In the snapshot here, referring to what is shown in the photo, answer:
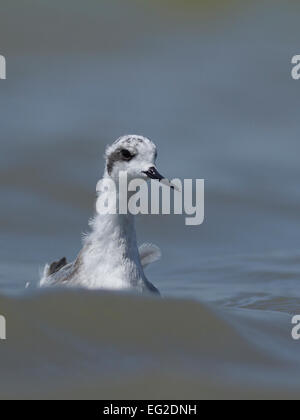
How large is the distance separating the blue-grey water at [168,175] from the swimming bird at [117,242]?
1.81ft

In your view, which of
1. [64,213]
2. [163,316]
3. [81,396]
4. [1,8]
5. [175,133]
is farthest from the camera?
[1,8]

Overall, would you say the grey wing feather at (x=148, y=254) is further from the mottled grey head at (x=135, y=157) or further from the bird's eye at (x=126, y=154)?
the bird's eye at (x=126, y=154)

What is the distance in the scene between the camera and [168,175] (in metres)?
13.4

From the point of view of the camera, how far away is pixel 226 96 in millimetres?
15750

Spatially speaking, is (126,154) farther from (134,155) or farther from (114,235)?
(114,235)

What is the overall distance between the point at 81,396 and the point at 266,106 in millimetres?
9251

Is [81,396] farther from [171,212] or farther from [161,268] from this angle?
[171,212]

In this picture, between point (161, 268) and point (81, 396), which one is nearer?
point (81, 396)

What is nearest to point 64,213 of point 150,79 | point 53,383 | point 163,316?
point 150,79

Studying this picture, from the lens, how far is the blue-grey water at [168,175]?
24.5ft

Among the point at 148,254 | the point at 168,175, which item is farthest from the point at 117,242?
the point at 168,175

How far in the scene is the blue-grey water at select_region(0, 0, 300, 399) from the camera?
7.48 m

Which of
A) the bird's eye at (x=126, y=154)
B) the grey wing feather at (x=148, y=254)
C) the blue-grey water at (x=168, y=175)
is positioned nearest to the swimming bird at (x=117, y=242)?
the bird's eye at (x=126, y=154)

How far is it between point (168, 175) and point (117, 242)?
4.41 metres
